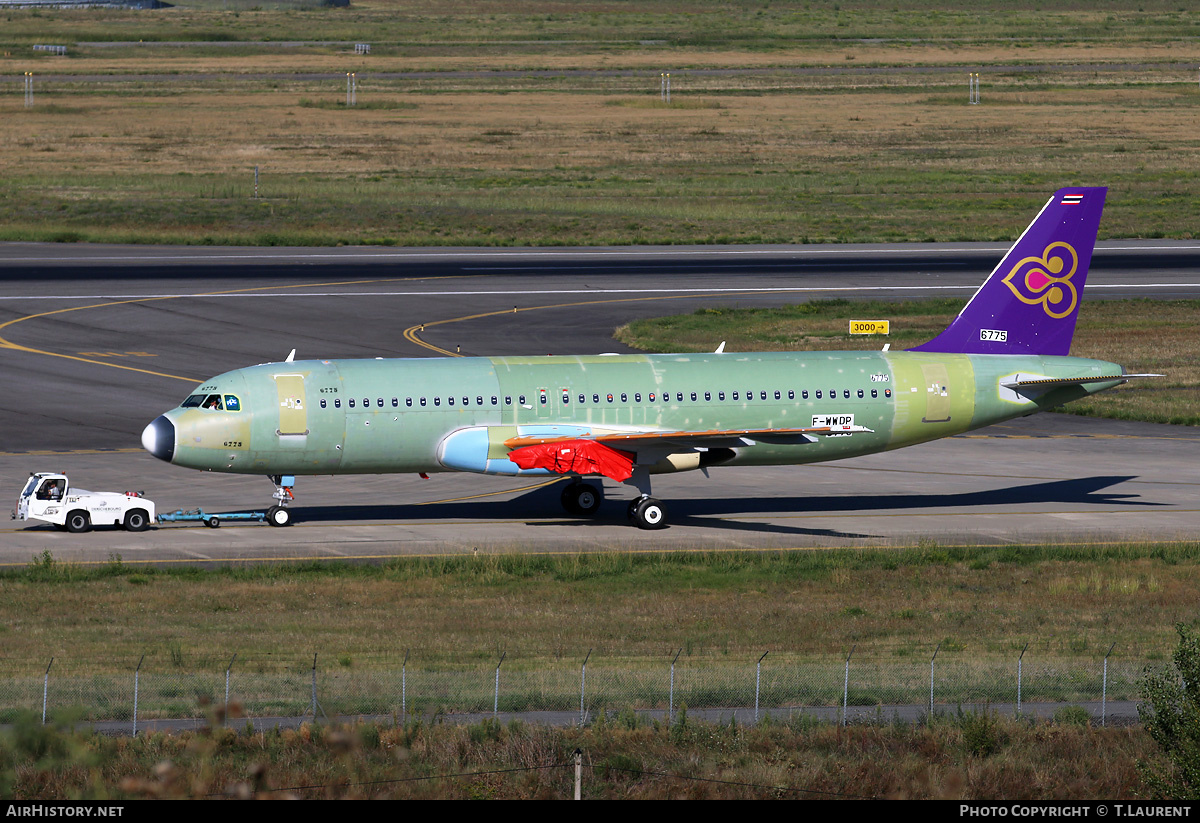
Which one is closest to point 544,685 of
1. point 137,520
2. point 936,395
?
point 137,520

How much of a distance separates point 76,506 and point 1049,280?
35461mm

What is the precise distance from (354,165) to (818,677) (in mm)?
126121

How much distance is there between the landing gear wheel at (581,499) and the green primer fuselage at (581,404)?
401 centimetres

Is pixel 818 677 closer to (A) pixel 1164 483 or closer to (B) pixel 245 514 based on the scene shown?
(B) pixel 245 514

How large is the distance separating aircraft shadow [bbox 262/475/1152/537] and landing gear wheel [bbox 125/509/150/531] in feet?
16.9

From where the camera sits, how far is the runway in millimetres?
49938

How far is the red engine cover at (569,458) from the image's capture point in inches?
1881

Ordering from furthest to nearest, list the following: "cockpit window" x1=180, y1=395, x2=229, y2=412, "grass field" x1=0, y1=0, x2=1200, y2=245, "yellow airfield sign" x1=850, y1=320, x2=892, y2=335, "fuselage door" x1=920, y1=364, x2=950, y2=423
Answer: "grass field" x1=0, y1=0, x2=1200, y2=245 → "yellow airfield sign" x1=850, y1=320, x2=892, y2=335 → "fuselage door" x1=920, y1=364, x2=950, y2=423 → "cockpit window" x1=180, y1=395, x2=229, y2=412

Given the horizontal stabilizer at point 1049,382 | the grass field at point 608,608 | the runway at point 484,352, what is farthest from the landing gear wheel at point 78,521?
the horizontal stabilizer at point 1049,382

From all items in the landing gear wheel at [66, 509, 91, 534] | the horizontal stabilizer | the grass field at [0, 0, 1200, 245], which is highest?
the grass field at [0, 0, 1200, 245]

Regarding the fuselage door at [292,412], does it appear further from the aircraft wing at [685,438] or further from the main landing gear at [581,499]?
the main landing gear at [581,499]

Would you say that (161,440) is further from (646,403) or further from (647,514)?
(647,514)

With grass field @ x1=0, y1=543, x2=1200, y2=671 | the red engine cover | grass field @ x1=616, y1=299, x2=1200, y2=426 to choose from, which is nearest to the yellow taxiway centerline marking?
grass field @ x1=0, y1=543, x2=1200, y2=671

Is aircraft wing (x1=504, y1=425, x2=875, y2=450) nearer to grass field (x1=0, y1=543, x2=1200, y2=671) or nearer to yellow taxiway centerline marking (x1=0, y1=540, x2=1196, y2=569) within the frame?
yellow taxiway centerline marking (x1=0, y1=540, x2=1196, y2=569)
